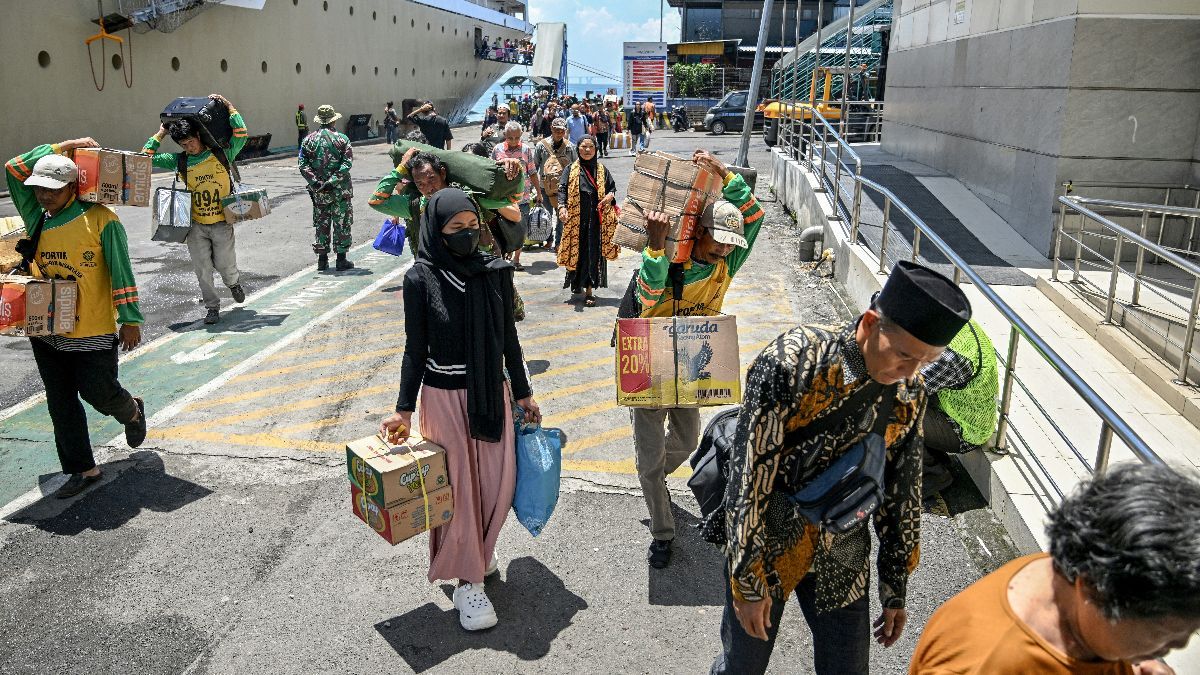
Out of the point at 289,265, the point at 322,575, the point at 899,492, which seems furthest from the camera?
the point at 289,265

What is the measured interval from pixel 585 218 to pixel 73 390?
5.38 metres

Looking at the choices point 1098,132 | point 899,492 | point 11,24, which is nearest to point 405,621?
point 899,492

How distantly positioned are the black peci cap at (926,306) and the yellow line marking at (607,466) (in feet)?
11.4

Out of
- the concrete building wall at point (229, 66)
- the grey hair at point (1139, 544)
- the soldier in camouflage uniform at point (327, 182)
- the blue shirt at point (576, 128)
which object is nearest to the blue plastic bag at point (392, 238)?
the soldier in camouflage uniform at point (327, 182)

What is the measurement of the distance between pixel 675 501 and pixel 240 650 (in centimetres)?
247

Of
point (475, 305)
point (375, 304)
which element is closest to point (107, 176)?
point (475, 305)

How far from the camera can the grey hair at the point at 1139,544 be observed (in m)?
1.48

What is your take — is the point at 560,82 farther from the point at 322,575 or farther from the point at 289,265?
the point at 322,575

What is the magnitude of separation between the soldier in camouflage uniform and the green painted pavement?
0.46m

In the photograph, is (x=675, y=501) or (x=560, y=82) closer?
(x=675, y=501)

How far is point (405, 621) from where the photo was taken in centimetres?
407

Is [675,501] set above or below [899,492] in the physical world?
below

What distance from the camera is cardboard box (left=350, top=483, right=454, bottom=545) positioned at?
12.1 feet

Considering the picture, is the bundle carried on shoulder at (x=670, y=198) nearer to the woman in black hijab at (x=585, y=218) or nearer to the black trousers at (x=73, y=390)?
the black trousers at (x=73, y=390)
